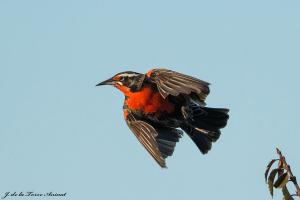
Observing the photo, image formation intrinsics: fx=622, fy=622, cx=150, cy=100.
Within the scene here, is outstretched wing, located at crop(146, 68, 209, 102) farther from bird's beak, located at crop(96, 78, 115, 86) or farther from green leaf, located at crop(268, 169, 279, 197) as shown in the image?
green leaf, located at crop(268, 169, 279, 197)

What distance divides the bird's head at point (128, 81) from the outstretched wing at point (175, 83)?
28 centimetres

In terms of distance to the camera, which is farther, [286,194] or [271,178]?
[271,178]

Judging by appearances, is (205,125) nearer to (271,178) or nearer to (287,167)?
(271,178)

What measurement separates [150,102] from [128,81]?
583mm

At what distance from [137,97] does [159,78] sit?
77 cm

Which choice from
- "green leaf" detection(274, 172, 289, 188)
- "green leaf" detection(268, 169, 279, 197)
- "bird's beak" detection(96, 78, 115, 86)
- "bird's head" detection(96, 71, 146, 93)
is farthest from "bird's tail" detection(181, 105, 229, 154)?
"green leaf" detection(274, 172, 289, 188)

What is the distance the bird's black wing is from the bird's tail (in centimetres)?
65

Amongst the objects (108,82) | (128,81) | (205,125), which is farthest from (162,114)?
(108,82)

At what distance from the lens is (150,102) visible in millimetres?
10188

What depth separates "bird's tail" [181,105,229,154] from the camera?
10797mm

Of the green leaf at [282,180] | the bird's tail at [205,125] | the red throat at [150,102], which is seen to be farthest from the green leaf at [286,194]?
the bird's tail at [205,125]

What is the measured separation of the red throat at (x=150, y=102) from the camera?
1016 centimetres

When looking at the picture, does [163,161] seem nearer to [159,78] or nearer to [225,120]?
[159,78]

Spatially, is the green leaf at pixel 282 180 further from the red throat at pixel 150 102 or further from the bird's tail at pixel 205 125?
the bird's tail at pixel 205 125
